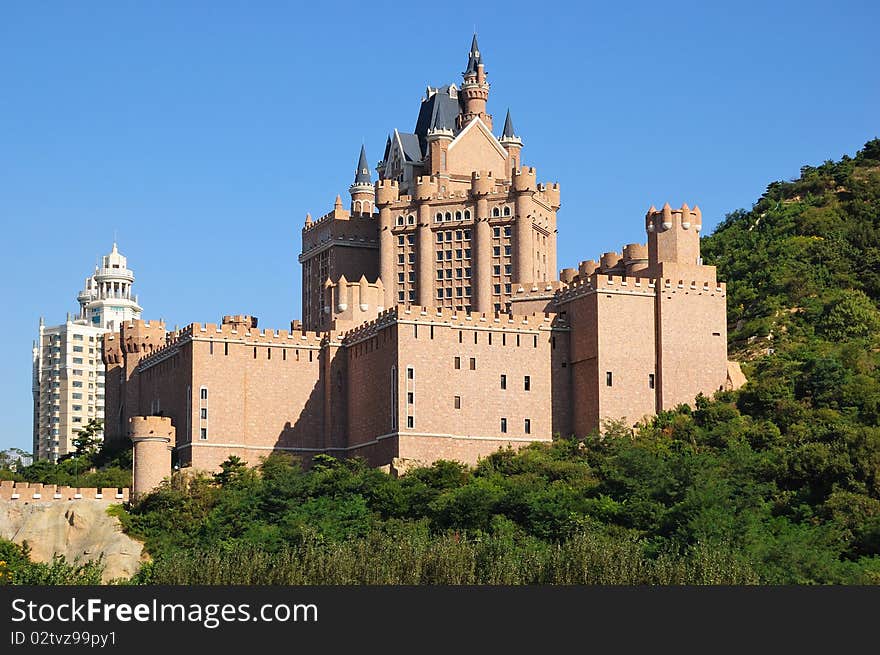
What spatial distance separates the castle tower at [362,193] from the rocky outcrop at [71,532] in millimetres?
40158

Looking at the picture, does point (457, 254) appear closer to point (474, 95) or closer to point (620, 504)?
point (474, 95)

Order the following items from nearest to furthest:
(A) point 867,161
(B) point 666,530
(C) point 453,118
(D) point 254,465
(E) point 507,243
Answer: (B) point 666,530, (D) point 254,465, (E) point 507,243, (C) point 453,118, (A) point 867,161

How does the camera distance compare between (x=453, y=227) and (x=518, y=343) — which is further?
(x=453, y=227)

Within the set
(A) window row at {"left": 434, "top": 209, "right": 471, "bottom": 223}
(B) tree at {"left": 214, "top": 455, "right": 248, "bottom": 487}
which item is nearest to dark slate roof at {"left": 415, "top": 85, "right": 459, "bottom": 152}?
(A) window row at {"left": 434, "top": 209, "right": 471, "bottom": 223}

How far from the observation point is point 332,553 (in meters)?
78.7

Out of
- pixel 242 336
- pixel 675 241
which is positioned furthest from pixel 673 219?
pixel 242 336

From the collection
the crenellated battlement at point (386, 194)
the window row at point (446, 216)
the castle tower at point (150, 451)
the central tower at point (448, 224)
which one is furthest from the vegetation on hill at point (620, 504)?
the crenellated battlement at point (386, 194)

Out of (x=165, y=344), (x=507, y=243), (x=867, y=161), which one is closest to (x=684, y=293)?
(x=507, y=243)

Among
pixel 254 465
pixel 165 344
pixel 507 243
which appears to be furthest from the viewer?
pixel 507 243

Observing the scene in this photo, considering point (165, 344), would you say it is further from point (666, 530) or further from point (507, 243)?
point (666, 530)

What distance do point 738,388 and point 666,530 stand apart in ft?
67.9

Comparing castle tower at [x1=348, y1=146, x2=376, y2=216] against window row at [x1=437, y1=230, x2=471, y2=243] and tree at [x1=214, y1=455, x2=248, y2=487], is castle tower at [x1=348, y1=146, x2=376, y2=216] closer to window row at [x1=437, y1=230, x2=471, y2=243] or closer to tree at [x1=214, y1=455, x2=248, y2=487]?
window row at [x1=437, y1=230, x2=471, y2=243]

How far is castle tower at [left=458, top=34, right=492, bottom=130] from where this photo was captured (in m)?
135

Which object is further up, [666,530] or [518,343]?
[518,343]
